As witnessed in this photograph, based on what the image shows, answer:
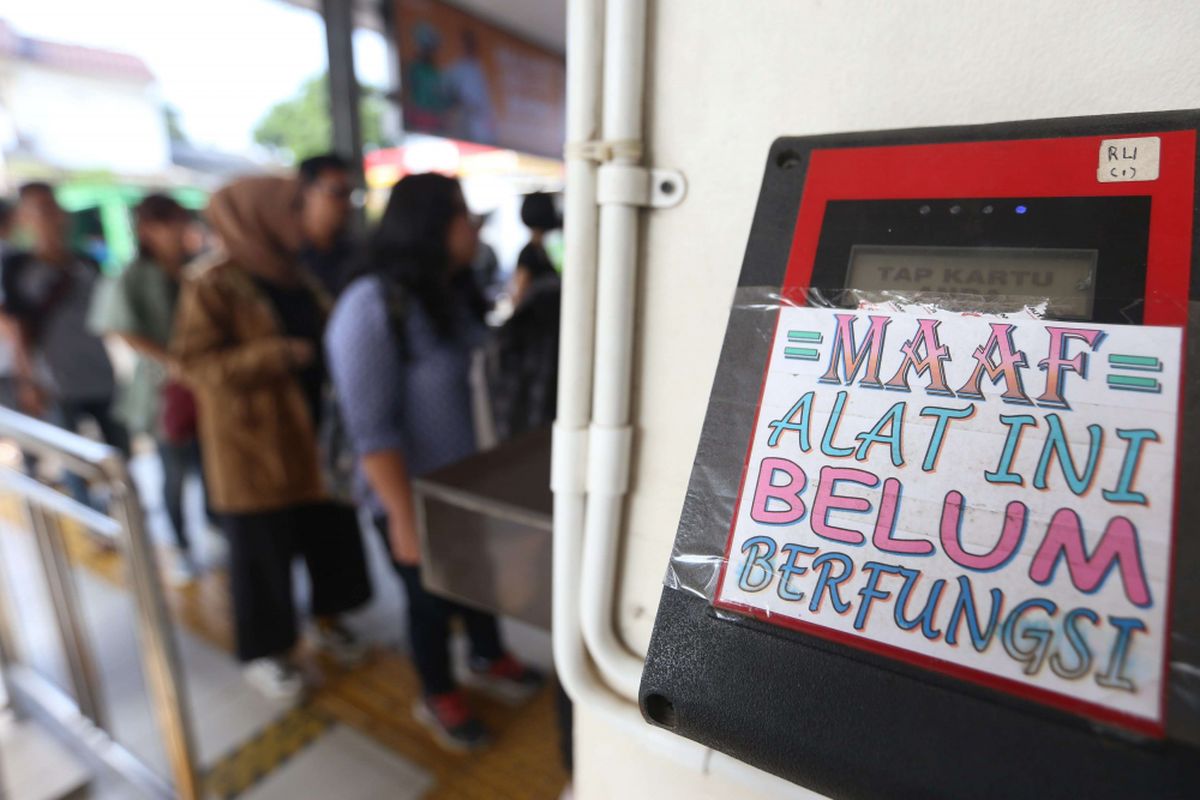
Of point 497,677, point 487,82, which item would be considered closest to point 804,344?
point 497,677

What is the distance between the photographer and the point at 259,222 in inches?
63.1

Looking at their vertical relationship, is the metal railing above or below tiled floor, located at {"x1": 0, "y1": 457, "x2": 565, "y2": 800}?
above

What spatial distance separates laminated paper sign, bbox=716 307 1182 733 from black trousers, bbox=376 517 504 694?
1.18m

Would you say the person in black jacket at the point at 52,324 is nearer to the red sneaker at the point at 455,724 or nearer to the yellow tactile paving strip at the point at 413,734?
the yellow tactile paving strip at the point at 413,734

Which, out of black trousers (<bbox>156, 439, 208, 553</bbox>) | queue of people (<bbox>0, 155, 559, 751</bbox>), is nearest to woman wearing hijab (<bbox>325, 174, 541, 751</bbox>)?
queue of people (<bbox>0, 155, 559, 751</bbox>)

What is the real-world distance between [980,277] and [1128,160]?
0.31 feet

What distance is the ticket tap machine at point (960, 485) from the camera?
13.2 inches

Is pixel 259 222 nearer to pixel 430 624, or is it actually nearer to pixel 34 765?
pixel 430 624

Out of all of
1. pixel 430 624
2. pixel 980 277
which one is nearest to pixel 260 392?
pixel 430 624

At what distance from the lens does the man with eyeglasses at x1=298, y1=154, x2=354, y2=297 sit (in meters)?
1.88

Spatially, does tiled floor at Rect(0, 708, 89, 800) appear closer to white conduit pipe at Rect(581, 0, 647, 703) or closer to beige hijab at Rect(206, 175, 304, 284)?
beige hijab at Rect(206, 175, 304, 284)

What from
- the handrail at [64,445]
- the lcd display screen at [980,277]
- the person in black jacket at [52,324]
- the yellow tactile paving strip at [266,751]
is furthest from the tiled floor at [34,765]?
the lcd display screen at [980,277]

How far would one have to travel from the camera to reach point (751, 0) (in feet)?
1.68

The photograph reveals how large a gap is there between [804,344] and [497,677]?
5.37ft
